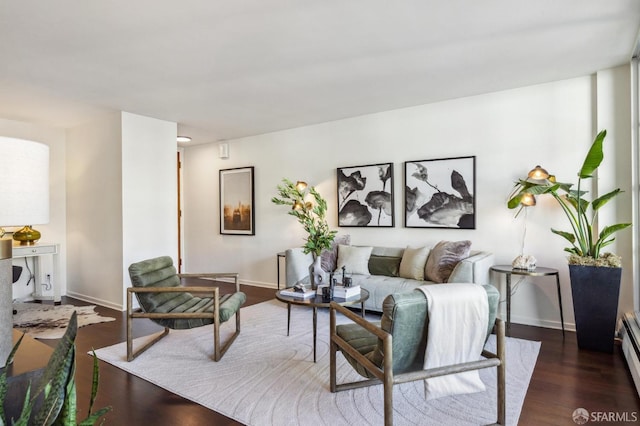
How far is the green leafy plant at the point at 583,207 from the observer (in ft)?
10.8

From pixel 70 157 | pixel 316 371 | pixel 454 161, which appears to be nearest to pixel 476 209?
pixel 454 161

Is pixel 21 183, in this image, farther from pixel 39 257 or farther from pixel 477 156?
pixel 39 257

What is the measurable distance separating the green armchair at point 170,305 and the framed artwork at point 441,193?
2515 millimetres

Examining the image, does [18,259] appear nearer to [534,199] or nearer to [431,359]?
[431,359]

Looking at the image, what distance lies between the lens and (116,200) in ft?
16.0

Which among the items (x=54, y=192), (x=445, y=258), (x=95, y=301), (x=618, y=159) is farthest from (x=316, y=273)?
(x=54, y=192)

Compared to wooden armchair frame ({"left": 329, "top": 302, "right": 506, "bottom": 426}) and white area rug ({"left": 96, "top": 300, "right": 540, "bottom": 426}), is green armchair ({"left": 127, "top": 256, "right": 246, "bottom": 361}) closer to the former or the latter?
white area rug ({"left": 96, "top": 300, "right": 540, "bottom": 426})

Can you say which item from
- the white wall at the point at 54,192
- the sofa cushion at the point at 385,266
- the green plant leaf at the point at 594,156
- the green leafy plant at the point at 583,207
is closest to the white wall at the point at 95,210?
the white wall at the point at 54,192

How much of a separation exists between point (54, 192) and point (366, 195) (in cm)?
466

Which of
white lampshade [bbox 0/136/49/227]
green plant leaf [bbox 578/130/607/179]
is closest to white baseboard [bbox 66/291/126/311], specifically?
white lampshade [bbox 0/136/49/227]

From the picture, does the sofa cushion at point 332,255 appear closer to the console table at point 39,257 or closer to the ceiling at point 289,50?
the ceiling at point 289,50

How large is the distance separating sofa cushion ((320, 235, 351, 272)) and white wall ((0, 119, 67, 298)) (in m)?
3.83

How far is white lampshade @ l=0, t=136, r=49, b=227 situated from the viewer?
3.49 feet

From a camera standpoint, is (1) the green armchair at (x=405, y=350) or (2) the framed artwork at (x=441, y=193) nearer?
(1) the green armchair at (x=405, y=350)
